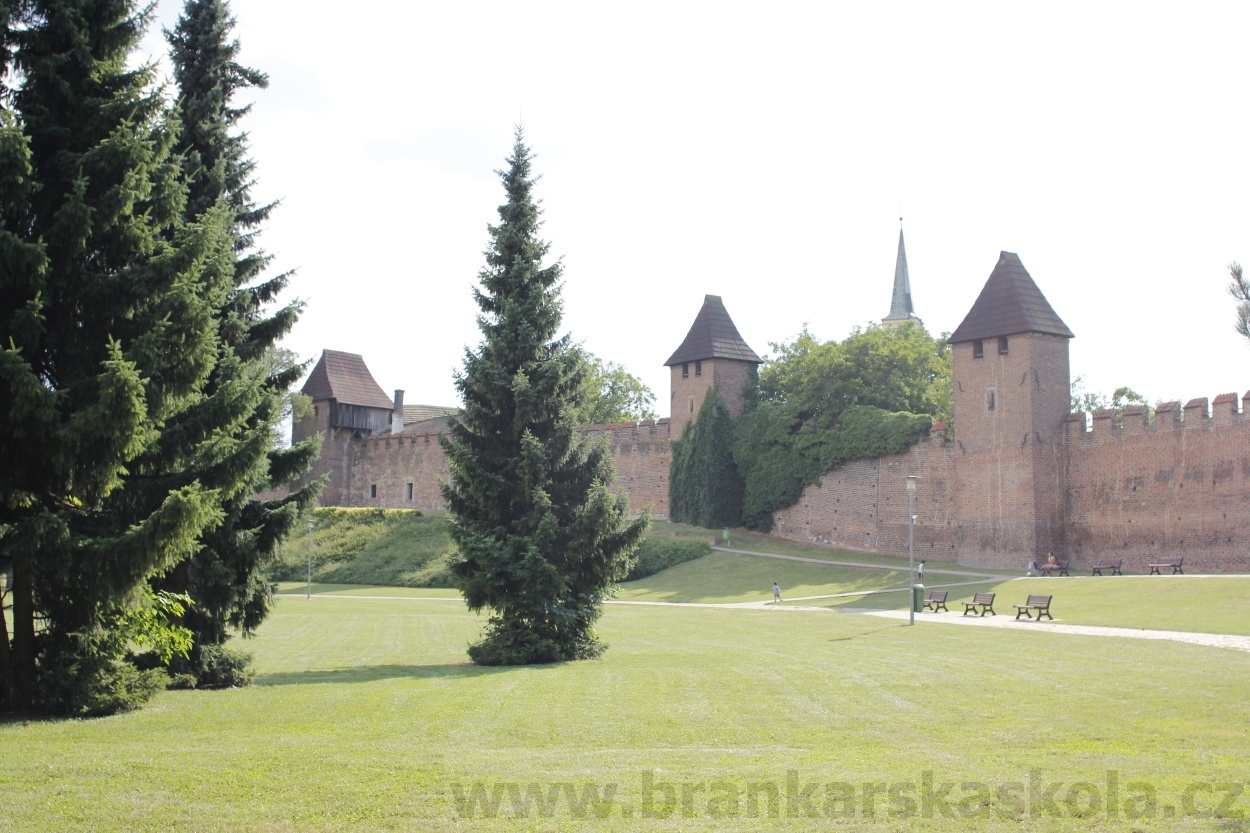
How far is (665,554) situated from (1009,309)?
15238mm

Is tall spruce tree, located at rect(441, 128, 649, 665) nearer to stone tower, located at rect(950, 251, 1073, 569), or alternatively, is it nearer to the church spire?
stone tower, located at rect(950, 251, 1073, 569)

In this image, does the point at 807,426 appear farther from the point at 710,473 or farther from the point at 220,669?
the point at 220,669

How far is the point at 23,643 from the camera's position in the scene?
10320mm

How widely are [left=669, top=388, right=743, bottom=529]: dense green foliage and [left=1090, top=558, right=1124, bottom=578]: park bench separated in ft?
50.8

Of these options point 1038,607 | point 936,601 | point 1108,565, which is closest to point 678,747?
point 1038,607

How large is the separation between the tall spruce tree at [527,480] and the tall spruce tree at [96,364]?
630cm

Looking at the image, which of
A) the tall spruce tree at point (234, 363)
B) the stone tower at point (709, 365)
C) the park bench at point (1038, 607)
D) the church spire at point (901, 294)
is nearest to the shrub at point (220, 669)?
the tall spruce tree at point (234, 363)

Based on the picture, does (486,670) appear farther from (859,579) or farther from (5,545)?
(859,579)

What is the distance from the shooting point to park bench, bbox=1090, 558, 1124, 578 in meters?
31.6

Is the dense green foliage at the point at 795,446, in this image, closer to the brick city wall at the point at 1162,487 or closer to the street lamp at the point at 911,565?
the brick city wall at the point at 1162,487

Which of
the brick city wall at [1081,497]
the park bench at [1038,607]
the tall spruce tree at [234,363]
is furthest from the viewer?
the brick city wall at [1081,497]

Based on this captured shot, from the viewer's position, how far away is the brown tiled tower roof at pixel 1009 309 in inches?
1403

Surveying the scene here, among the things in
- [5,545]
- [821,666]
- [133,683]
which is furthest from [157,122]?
[821,666]

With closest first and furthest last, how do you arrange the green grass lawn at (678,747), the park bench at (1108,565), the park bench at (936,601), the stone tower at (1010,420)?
the green grass lawn at (678,747) < the park bench at (936,601) < the park bench at (1108,565) < the stone tower at (1010,420)
